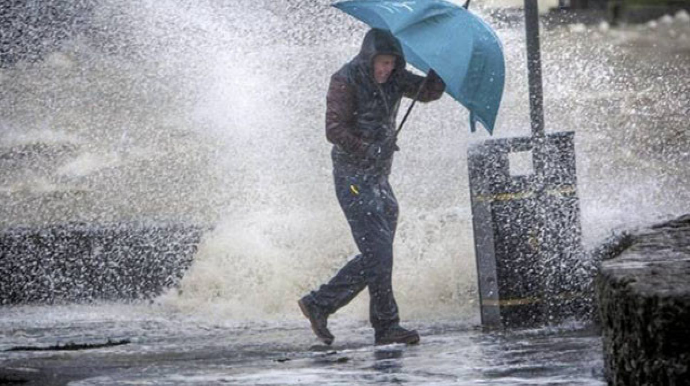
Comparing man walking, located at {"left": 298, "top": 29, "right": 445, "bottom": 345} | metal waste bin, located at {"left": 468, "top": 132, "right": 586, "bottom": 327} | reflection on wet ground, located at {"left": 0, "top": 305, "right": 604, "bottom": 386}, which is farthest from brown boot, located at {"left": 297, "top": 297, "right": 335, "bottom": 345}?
metal waste bin, located at {"left": 468, "top": 132, "right": 586, "bottom": 327}

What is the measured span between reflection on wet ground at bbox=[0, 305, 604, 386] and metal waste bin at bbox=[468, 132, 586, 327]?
0.26 m

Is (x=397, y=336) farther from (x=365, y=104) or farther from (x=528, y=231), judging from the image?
(x=365, y=104)

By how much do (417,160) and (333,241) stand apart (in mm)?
1774

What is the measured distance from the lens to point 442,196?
13.6 metres

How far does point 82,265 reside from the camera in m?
12.0

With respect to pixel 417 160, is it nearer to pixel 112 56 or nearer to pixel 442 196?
pixel 442 196

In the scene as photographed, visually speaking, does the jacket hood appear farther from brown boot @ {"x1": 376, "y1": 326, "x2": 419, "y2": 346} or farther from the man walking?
brown boot @ {"x1": 376, "y1": 326, "x2": 419, "y2": 346}

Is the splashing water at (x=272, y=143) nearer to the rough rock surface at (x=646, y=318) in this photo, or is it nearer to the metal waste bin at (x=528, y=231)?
the metal waste bin at (x=528, y=231)

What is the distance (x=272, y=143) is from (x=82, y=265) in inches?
154

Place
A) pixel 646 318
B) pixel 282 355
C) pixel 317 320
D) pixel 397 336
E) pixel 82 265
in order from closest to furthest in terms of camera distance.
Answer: pixel 646 318 < pixel 282 355 < pixel 397 336 < pixel 317 320 < pixel 82 265

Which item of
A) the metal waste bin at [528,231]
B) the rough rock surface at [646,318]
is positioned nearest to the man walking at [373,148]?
the metal waste bin at [528,231]

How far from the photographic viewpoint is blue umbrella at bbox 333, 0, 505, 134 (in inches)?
297

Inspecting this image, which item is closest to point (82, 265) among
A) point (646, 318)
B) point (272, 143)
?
point (272, 143)

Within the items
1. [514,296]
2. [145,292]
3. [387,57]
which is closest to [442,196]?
[145,292]
